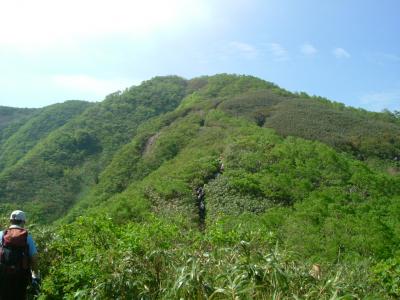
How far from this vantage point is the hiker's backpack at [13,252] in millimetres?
5441

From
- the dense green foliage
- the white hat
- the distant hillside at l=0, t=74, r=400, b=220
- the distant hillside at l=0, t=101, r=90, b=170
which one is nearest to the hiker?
the white hat

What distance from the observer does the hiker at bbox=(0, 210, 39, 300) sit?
17.9 ft

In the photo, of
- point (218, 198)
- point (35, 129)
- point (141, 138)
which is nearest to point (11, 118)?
point (35, 129)

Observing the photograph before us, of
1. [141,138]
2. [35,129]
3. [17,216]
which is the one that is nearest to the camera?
[17,216]

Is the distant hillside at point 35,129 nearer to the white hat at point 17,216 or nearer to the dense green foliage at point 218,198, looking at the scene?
the dense green foliage at point 218,198

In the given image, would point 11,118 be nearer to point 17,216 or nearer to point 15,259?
point 17,216

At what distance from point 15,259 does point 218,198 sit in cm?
1836

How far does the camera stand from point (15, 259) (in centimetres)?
547

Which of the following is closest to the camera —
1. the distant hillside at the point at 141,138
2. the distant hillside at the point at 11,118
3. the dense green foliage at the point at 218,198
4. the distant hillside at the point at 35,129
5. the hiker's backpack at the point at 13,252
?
the hiker's backpack at the point at 13,252

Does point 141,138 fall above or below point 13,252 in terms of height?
above

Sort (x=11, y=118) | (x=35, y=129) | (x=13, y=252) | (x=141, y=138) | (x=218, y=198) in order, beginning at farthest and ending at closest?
(x=11, y=118), (x=35, y=129), (x=141, y=138), (x=218, y=198), (x=13, y=252)

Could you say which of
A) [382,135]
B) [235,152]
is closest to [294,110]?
[382,135]

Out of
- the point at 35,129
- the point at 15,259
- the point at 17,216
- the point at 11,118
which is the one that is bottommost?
the point at 15,259

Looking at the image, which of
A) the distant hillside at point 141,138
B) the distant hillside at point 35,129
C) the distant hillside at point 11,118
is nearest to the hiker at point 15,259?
the distant hillside at point 141,138
